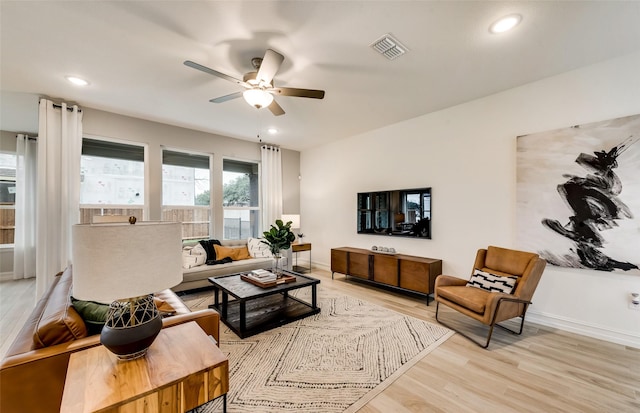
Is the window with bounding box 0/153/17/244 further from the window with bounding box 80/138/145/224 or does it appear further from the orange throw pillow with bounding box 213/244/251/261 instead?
the orange throw pillow with bounding box 213/244/251/261

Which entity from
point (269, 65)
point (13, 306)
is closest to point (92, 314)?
point (269, 65)

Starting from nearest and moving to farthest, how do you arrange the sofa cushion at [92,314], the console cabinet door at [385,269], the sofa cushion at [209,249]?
the sofa cushion at [92,314]
the console cabinet door at [385,269]
the sofa cushion at [209,249]

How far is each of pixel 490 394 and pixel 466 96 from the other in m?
3.25

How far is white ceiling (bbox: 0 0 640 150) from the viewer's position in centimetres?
195

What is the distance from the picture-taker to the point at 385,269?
4062 mm

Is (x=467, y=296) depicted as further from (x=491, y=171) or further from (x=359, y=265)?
(x=359, y=265)

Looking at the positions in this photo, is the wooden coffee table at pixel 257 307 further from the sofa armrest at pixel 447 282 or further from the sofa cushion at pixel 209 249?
the sofa armrest at pixel 447 282

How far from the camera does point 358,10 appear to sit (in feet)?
6.38

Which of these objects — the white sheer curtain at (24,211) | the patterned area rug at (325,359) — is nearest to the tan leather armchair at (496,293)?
the patterned area rug at (325,359)

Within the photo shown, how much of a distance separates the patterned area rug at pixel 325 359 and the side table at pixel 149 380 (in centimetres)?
74

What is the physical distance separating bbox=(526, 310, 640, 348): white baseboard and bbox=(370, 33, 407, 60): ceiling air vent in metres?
3.23

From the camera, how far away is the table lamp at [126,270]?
100 centimetres

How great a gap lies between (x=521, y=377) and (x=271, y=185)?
4.91 m

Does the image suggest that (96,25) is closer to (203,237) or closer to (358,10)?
(358,10)
